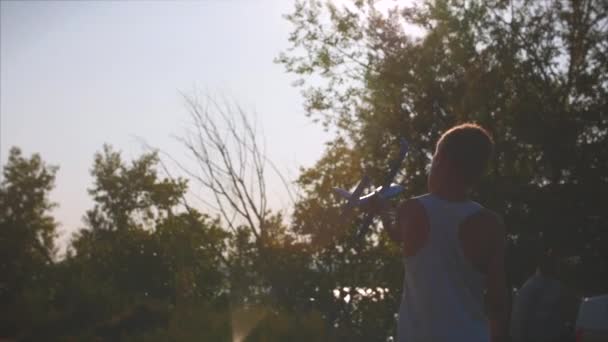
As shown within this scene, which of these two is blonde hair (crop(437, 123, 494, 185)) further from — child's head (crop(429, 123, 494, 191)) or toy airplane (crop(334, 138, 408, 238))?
toy airplane (crop(334, 138, 408, 238))

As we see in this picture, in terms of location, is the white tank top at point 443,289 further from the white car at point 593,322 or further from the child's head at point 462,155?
the white car at point 593,322

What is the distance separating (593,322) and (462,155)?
723cm

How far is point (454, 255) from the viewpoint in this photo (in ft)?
11.3

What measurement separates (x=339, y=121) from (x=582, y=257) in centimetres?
765

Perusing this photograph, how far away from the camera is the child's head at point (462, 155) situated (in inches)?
136

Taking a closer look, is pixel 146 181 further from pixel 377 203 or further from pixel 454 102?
pixel 377 203

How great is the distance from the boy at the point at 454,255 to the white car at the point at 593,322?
695 centimetres

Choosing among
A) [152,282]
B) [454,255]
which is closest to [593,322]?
[454,255]

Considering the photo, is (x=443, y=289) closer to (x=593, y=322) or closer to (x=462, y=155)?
(x=462, y=155)

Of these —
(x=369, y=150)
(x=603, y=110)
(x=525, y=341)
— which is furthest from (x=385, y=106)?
(x=525, y=341)

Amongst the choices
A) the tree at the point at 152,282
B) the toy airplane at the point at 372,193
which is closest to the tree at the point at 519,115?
the tree at the point at 152,282

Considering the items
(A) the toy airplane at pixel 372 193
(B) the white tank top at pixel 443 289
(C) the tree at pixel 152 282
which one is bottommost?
(B) the white tank top at pixel 443 289

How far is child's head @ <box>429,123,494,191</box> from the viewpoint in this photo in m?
3.46

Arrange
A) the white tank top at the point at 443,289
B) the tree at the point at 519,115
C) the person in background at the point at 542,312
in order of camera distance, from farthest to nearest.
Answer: the tree at the point at 519,115 < the person in background at the point at 542,312 < the white tank top at the point at 443,289
